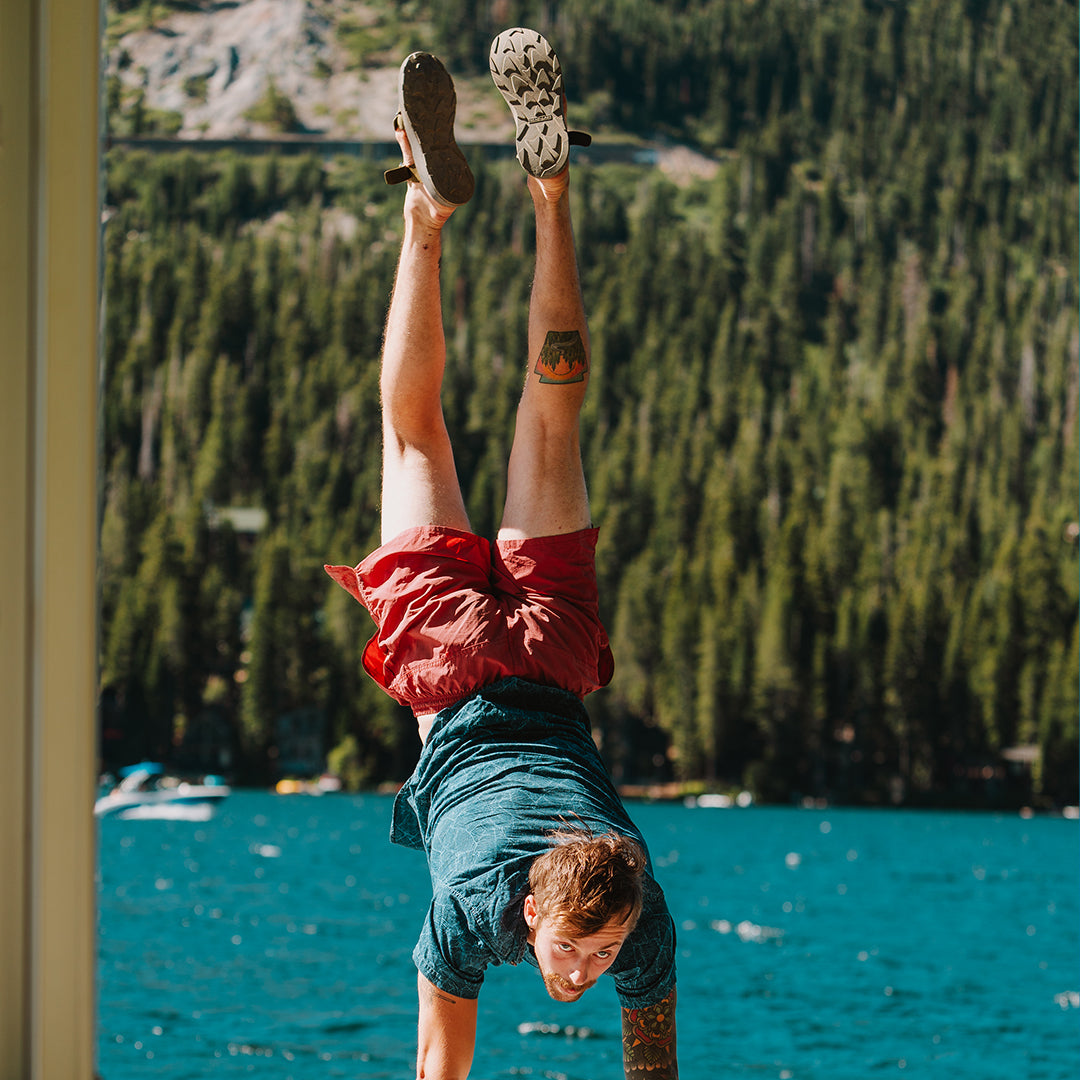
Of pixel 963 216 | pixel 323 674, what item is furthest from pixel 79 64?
pixel 963 216

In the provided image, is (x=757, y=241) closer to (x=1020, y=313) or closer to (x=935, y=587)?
(x=1020, y=313)

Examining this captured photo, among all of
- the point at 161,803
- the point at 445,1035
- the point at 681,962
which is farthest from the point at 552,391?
the point at 161,803

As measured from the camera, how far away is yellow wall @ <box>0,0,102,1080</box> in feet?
5.08

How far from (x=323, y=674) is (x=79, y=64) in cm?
3477

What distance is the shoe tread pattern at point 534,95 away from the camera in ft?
5.91

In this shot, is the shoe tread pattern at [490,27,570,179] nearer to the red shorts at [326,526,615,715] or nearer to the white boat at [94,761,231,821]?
the red shorts at [326,526,615,715]

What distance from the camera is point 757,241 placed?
56531 millimetres

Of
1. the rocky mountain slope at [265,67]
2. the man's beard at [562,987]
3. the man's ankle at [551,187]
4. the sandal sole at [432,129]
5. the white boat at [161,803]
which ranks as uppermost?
the rocky mountain slope at [265,67]

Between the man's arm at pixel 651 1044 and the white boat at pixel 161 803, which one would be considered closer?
the man's arm at pixel 651 1044

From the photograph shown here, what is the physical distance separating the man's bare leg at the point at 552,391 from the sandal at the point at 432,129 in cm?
11

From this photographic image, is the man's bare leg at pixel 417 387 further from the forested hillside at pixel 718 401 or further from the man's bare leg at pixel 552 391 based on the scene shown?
the forested hillside at pixel 718 401

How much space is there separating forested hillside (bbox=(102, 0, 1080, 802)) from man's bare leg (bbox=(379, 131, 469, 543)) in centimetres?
2831

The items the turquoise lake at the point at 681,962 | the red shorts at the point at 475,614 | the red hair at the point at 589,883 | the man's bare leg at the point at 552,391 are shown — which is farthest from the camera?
the turquoise lake at the point at 681,962

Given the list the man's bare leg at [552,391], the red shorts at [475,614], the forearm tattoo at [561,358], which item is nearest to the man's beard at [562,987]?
the red shorts at [475,614]
